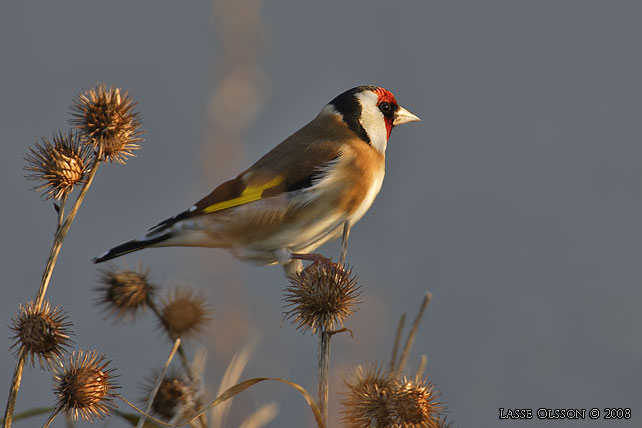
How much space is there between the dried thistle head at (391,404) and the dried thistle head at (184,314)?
78 cm

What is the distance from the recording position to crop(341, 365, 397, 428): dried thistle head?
2.32 m

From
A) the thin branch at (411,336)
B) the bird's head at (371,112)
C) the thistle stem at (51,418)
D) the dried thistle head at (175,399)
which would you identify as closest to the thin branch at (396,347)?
the thin branch at (411,336)

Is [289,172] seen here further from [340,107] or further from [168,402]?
[168,402]

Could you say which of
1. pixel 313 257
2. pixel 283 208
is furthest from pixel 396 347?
pixel 283 208

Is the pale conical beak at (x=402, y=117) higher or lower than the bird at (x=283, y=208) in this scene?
higher

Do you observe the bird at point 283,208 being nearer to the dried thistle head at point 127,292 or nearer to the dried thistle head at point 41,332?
the dried thistle head at point 127,292

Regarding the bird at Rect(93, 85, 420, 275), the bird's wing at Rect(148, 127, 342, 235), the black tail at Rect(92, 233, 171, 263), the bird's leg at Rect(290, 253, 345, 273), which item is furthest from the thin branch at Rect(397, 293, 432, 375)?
the black tail at Rect(92, 233, 171, 263)

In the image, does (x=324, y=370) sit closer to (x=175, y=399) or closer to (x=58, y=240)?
(x=175, y=399)

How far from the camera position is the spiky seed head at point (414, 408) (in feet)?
7.47

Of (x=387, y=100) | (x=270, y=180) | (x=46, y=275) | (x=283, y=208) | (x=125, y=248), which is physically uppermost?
(x=387, y=100)

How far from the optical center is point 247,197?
3.54 m

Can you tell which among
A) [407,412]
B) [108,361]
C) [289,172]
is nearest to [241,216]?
[289,172]

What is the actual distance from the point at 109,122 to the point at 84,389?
3.04 feet

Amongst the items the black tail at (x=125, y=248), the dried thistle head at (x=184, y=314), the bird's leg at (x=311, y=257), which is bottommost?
the dried thistle head at (x=184, y=314)
